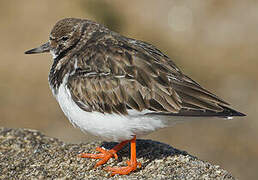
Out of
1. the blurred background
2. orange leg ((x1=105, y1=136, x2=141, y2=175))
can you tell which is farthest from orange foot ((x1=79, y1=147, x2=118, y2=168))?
the blurred background

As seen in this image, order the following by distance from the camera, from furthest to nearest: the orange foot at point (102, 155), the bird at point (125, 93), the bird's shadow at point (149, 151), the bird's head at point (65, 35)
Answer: the bird's head at point (65, 35)
the bird's shadow at point (149, 151)
the orange foot at point (102, 155)
the bird at point (125, 93)

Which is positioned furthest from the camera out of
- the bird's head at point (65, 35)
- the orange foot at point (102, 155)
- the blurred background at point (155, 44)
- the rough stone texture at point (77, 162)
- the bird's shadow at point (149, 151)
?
the blurred background at point (155, 44)

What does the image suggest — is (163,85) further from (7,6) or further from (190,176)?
(7,6)

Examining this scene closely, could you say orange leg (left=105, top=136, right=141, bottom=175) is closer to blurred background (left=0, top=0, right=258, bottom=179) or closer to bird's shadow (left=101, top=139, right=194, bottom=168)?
bird's shadow (left=101, top=139, right=194, bottom=168)

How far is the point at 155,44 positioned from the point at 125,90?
10205 millimetres

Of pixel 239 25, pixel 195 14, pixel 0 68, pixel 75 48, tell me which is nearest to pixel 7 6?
pixel 0 68

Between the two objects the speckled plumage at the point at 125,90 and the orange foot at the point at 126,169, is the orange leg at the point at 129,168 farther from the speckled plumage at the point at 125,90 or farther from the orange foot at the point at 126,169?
the speckled plumage at the point at 125,90

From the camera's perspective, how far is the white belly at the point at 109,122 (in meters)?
6.25

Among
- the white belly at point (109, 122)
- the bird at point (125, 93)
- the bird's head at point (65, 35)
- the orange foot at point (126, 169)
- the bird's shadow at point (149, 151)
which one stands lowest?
the orange foot at point (126, 169)

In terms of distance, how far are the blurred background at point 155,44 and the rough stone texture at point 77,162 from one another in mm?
5182

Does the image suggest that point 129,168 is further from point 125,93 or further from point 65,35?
point 65,35

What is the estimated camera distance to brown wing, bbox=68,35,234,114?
621cm

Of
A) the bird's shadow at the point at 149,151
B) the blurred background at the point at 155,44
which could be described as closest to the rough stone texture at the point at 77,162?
the bird's shadow at the point at 149,151

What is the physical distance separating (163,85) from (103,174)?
1.54 meters
